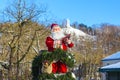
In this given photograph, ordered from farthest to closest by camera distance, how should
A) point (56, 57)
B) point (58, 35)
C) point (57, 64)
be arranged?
1. point (58, 35)
2. point (57, 64)
3. point (56, 57)

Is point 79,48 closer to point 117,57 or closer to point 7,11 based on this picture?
point 117,57

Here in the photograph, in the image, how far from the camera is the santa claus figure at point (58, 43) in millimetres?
9367

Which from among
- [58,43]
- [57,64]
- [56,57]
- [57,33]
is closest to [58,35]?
[57,33]

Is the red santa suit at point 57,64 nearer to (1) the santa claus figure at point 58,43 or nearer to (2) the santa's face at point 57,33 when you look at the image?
(1) the santa claus figure at point 58,43

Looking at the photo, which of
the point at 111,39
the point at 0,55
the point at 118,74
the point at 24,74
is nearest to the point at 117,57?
the point at 118,74

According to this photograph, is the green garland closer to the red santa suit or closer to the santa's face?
the red santa suit

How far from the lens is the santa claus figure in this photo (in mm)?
9367

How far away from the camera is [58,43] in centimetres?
949

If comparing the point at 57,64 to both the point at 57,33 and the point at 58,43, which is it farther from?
the point at 57,33

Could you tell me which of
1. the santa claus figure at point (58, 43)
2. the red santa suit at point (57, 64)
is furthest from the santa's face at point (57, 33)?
the red santa suit at point (57, 64)

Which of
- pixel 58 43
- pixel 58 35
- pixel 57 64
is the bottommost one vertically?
pixel 57 64

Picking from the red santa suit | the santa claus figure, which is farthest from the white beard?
the red santa suit

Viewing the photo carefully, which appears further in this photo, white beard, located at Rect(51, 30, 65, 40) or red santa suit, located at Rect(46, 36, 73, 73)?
white beard, located at Rect(51, 30, 65, 40)

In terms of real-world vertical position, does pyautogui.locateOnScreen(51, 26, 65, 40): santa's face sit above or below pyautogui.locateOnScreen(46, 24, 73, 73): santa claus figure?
above
